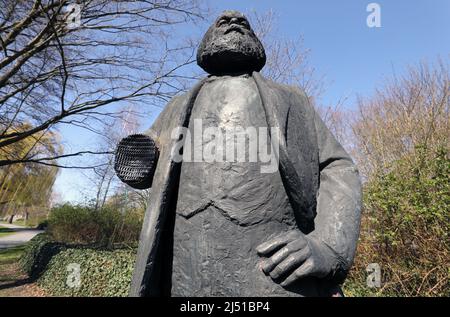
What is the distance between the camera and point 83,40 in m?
7.91

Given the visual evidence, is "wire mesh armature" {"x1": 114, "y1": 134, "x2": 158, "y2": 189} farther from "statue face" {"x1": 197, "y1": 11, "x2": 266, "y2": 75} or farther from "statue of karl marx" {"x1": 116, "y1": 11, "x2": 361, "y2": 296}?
"statue face" {"x1": 197, "y1": 11, "x2": 266, "y2": 75}

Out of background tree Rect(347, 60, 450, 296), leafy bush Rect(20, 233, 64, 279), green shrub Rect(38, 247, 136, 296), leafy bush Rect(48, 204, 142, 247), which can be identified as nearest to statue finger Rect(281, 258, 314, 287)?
background tree Rect(347, 60, 450, 296)

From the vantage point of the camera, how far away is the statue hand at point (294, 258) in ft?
4.46

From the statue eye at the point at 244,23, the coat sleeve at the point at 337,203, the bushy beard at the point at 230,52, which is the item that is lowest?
the coat sleeve at the point at 337,203

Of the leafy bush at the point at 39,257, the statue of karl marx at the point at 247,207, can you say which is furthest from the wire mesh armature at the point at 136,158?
the leafy bush at the point at 39,257

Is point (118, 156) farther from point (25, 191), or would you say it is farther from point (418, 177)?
point (25, 191)

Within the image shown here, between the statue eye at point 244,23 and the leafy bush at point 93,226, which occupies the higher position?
the statue eye at point 244,23

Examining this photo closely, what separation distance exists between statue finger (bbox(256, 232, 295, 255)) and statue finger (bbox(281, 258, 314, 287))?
0.11 m

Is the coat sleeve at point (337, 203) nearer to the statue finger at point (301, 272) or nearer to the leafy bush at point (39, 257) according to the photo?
the statue finger at point (301, 272)

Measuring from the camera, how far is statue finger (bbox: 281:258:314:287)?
1346mm

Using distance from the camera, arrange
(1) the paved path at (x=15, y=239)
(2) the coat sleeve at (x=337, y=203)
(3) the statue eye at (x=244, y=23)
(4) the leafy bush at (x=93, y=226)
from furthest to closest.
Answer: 1. (1) the paved path at (x=15, y=239)
2. (4) the leafy bush at (x=93, y=226)
3. (3) the statue eye at (x=244, y=23)
4. (2) the coat sleeve at (x=337, y=203)

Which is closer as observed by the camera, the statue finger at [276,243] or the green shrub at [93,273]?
the statue finger at [276,243]

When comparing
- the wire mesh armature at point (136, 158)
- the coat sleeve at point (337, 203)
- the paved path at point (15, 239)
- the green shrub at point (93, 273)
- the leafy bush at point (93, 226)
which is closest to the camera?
the coat sleeve at point (337, 203)
